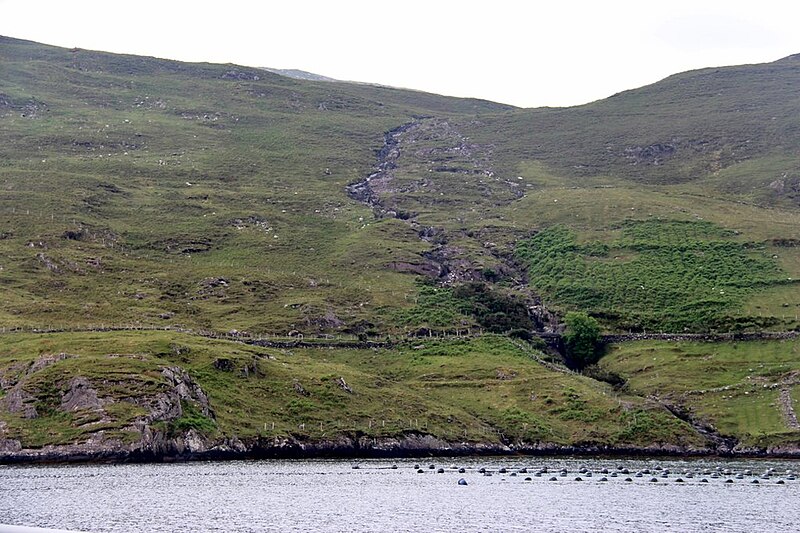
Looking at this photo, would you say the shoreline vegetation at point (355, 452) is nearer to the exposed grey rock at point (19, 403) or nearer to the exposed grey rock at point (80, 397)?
the exposed grey rock at point (19, 403)

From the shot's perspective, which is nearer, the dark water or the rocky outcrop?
the dark water

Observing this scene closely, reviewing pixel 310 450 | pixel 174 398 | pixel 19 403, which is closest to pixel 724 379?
pixel 310 450

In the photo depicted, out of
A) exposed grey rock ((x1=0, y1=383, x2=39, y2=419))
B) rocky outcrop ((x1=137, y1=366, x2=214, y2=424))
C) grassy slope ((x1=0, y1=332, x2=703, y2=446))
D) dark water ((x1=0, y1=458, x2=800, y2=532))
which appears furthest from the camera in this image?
grassy slope ((x1=0, y1=332, x2=703, y2=446))

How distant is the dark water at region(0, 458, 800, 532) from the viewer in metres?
80.8

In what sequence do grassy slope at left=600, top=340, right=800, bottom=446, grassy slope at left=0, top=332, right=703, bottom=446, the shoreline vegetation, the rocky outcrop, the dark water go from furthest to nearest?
1. grassy slope at left=600, top=340, right=800, bottom=446
2. grassy slope at left=0, top=332, right=703, bottom=446
3. the rocky outcrop
4. the shoreline vegetation
5. the dark water

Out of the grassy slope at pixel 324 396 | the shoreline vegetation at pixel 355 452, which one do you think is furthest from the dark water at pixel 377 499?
the grassy slope at pixel 324 396

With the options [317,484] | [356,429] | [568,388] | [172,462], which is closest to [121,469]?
[172,462]

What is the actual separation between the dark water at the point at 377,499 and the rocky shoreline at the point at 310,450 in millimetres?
4404

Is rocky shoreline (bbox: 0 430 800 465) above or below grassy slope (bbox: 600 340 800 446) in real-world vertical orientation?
below

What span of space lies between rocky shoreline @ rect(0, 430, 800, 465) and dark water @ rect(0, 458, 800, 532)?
14.4 feet

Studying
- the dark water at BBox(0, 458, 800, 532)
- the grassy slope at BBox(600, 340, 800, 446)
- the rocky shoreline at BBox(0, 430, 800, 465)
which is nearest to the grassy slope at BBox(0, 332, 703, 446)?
the rocky shoreline at BBox(0, 430, 800, 465)

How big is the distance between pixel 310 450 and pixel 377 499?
47.1 meters

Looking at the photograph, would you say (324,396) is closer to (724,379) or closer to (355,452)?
(355,452)

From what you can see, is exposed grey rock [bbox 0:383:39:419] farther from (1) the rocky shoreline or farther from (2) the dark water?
(2) the dark water
